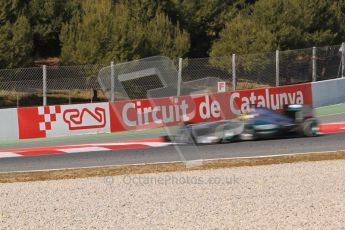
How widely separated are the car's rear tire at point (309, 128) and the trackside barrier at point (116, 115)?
3.85 metres

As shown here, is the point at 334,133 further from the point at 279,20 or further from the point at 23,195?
the point at 279,20

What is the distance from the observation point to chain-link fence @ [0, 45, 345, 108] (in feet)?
56.9

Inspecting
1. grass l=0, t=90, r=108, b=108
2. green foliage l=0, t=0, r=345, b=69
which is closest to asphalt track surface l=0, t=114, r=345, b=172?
grass l=0, t=90, r=108, b=108

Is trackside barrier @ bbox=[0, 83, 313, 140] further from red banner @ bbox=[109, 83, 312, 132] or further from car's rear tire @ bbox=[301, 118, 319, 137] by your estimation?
car's rear tire @ bbox=[301, 118, 319, 137]

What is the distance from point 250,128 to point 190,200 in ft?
17.9

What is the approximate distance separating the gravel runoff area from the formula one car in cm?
266

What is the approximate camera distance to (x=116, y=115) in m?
16.4

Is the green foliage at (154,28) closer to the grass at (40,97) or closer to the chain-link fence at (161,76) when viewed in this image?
the chain-link fence at (161,76)

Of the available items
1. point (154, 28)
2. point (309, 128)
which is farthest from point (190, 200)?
point (154, 28)

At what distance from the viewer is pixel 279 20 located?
29.4m

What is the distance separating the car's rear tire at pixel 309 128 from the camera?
12.9 meters

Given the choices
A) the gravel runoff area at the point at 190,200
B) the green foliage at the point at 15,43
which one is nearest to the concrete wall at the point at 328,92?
the gravel runoff area at the point at 190,200

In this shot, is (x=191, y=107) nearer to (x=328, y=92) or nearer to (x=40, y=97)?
(x=40, y=97)

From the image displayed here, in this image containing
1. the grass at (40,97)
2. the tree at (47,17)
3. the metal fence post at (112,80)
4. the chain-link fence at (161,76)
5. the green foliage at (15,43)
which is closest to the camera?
the metal fence post at (112,80)
